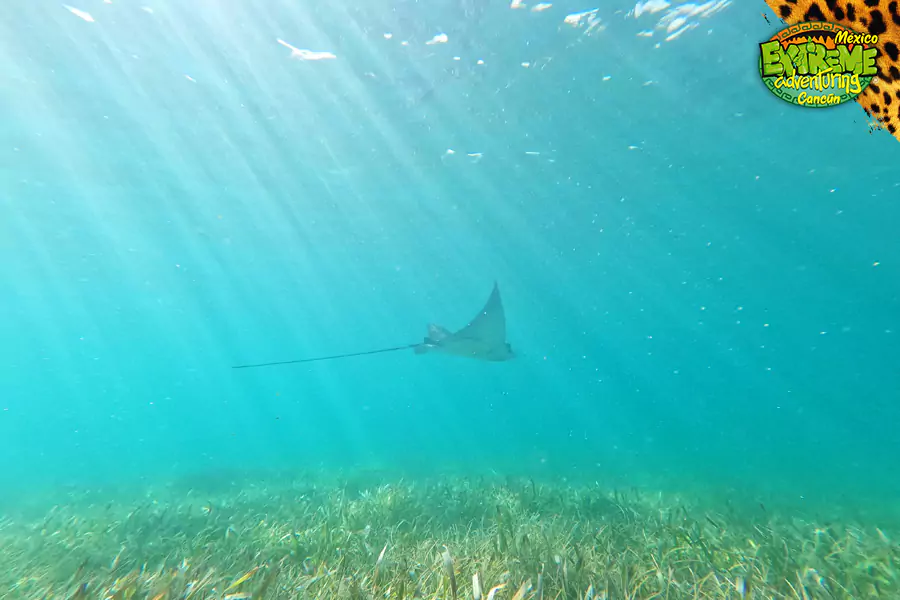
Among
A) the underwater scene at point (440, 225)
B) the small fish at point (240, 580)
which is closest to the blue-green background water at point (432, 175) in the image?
the underwater scene at point (440, 225)

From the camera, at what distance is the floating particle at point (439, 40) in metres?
10.4

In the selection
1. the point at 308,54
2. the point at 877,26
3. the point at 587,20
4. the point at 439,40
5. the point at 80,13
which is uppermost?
the point at 80,13

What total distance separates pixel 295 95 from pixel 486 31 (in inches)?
254

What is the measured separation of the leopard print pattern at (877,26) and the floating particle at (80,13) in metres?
14.9

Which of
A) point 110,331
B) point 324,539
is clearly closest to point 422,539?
point 324,539

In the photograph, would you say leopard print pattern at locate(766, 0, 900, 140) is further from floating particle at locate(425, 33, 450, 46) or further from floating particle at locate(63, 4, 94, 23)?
floating particle at locate(63, 4, 94, 23)

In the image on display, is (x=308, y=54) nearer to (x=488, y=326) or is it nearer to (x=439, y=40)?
(x=439, y=40)

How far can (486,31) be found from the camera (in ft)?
33.8

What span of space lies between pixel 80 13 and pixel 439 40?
29.9 ft

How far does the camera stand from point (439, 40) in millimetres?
10586

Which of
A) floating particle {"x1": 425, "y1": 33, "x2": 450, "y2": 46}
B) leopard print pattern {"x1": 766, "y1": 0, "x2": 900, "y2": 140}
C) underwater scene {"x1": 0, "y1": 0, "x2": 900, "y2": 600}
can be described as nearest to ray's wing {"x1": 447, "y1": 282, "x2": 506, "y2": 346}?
underwater scene {"x1": 0, "y1": 0, "x2": 900, "y2": 600}

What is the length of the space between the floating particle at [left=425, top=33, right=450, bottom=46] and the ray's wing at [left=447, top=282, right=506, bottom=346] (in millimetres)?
6762

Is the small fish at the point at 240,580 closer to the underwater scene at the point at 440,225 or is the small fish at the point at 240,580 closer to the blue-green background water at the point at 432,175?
the underwater scene at the point at 440,225

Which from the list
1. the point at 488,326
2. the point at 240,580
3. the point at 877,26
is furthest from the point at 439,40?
the point at 240,580
